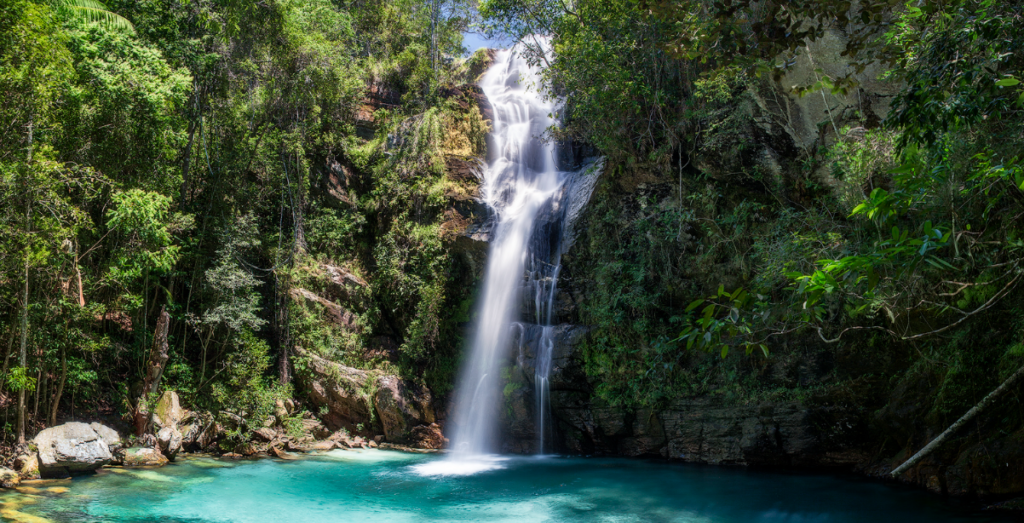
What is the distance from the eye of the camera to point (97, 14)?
11938mm

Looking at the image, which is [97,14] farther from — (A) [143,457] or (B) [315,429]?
→ (B) [315,429]

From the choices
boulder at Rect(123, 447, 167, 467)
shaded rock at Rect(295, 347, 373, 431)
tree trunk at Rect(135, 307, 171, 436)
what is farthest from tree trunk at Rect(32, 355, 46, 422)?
shaded rock at Rect(295, 347, 373, 431)

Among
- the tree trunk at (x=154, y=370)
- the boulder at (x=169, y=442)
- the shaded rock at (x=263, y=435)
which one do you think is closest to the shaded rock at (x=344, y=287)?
the shaded rock at (x=263, y=435)

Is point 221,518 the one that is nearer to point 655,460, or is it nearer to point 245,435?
point 245,435

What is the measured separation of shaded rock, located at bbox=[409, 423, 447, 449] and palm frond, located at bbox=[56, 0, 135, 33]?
11.2 meters

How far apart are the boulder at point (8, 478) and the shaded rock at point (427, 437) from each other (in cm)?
767

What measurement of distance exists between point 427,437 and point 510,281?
4.50 metres

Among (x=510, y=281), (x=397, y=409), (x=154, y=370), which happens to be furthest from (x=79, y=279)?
(x=510, y=281)

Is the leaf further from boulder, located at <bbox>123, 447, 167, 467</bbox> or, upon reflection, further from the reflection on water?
boulder, located at <bbox>123, 447, 167, 467</bbox>

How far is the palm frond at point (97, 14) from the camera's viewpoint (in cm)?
1138

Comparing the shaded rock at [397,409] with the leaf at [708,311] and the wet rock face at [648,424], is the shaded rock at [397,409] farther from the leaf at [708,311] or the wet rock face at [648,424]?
the leaf at [708,311]

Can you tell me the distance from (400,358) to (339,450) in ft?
9.37

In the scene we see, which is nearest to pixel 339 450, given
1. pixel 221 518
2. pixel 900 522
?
pixel 221 518

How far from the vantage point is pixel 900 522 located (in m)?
7.41
